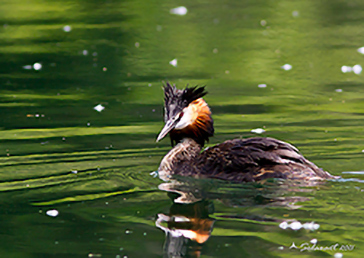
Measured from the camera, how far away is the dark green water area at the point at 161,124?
6.49m

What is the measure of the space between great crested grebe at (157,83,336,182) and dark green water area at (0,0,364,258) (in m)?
0.20

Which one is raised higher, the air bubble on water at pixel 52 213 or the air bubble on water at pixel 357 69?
the air bubble on water at pixel 357 69

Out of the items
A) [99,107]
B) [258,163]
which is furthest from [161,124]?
[258,163]

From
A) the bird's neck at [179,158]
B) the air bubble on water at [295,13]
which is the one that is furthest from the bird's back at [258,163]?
the air bubble on water at [295,13]

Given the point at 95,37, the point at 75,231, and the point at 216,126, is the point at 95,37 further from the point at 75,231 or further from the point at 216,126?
the point at 75,231

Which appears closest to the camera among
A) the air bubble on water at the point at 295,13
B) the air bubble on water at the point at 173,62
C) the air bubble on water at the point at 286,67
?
the air bubble on water at the point at 286,67

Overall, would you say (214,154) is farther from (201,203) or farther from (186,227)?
(186,227)

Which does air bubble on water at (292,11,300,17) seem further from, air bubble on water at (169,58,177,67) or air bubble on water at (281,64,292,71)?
air bubble on water at (169,58,177,67)

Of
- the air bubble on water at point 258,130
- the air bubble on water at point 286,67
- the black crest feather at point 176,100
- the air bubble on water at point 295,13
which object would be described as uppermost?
the air bubble on water at point 295,13

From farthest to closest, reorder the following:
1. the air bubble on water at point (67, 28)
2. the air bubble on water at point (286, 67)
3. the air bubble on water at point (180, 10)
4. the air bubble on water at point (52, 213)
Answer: the air bubble on water at point (180, 10) < the air bubble on water at point (67, 28) < the air bubble on water at point (286, 67) < the air bubble on water at point (52, 213)

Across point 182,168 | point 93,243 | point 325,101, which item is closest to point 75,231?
point 93,243

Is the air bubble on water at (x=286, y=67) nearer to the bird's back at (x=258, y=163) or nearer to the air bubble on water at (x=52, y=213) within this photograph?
the bird's back at (x=258, y=163)

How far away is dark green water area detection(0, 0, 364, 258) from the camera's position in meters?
6.49

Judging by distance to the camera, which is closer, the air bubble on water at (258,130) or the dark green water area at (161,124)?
the dark green water area at (161,124)
